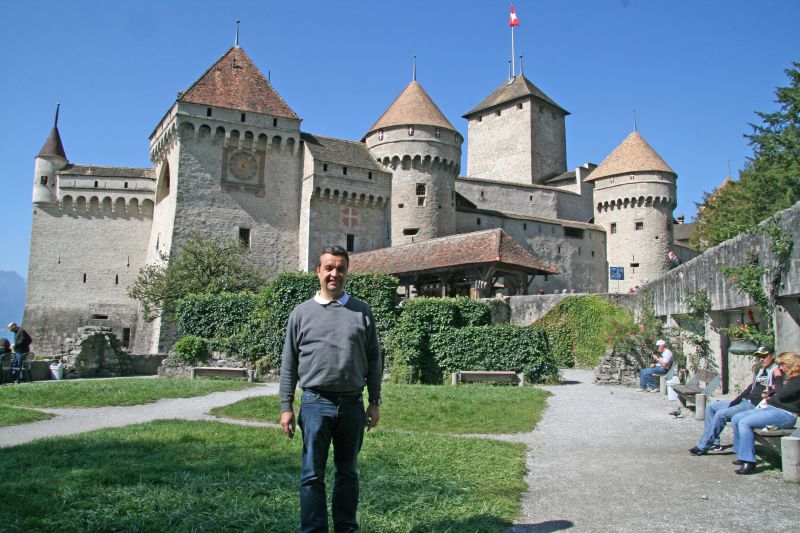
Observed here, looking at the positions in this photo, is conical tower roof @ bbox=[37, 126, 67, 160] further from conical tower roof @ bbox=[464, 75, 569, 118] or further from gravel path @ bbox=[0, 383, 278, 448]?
conical tower roof @ bbox=[464, 75, 569, 118]

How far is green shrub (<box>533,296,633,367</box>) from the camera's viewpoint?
66.8ft

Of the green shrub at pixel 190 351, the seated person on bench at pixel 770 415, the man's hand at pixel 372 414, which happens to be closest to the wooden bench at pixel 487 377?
the green shrub at pixel 190 351

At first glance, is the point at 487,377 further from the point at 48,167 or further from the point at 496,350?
the point at 48,167

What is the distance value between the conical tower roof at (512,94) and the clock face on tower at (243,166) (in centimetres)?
2616

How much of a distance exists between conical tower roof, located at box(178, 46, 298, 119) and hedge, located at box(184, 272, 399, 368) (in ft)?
49.4

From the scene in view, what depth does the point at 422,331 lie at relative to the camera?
54.7ft

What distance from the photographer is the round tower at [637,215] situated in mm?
43000

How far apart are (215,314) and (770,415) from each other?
17244 mm

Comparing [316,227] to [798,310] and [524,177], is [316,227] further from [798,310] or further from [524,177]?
[798,310]

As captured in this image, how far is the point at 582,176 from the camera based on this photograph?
48.8 metres

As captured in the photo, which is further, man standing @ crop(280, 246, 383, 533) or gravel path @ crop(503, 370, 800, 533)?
gravel path @ crop(503, 370, 800, 533)

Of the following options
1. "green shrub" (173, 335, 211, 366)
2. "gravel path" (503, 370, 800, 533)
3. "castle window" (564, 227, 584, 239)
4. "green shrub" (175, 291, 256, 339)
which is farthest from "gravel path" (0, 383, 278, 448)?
"castle window" (564, 227, 584, 239)

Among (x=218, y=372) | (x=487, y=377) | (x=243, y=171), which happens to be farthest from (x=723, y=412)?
(x=243, y=171)

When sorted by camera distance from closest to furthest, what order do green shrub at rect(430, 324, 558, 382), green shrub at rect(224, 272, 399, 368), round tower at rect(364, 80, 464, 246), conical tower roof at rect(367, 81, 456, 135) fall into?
green shrub at rect(430, 324, 558, 382)
green shrub at rect(224, 272, 399, 368)
round tower at rect(364, 80, 464, 246)
conical tower roof at rect(367, 81, 456, 135)
